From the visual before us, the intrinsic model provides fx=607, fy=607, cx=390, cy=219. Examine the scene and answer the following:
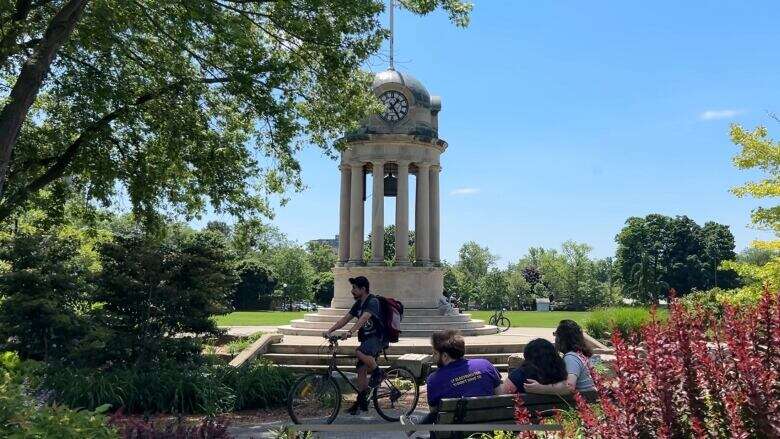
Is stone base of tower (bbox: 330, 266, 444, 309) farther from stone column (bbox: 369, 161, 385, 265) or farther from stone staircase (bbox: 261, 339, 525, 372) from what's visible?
stone staircase (bbox: 261, 339, 525, 372)

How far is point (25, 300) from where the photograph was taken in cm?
1225

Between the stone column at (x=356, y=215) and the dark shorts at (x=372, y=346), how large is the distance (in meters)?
12.9

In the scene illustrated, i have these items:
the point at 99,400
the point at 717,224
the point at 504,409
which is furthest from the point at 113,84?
the point at 717,224

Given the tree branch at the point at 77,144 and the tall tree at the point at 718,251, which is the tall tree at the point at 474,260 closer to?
the tall tree at the point at 718,251

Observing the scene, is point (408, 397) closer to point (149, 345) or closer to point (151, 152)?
point (149, 345)

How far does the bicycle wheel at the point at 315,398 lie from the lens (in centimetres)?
838

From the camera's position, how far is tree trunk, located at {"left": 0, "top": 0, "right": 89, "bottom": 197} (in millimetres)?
8117

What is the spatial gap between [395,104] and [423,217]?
4.28 metres

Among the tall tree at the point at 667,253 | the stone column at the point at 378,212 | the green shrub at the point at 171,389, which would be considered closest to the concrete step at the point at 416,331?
the stone column at the point at 378,212

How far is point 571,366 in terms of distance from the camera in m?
5.46

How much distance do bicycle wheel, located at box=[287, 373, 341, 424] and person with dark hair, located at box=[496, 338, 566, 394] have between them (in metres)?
3.58

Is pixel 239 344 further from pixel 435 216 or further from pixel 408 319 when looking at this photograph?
pixel 435 216

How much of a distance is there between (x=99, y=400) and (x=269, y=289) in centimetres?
5887

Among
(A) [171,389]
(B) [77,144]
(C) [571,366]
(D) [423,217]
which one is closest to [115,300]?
(A) [171,389]
